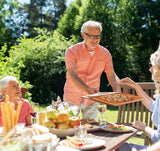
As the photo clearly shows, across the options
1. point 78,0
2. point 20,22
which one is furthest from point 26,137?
point 20,22

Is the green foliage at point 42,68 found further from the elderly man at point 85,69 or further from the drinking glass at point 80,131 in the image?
the drinking glass at point 80,131

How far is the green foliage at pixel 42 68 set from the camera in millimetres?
10219

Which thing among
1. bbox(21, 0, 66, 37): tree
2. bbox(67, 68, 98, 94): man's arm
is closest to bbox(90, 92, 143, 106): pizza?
bbox(67, 68, 98, 94): man's arm

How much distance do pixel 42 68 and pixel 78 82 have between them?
24.8ft

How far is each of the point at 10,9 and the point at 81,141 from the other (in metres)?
19.5

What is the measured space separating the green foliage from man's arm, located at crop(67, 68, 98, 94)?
7.02 meters

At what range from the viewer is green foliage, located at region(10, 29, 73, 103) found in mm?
10219

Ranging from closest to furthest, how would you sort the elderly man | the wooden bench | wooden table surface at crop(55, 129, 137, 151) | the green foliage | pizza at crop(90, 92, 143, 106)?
→ 1. wooden table surface at crop(55, 129, 137, 151)
2. pizza at crop(90, 92, 143, 106)
3. the wooden bench
4. the elderly man
5. the green foliage

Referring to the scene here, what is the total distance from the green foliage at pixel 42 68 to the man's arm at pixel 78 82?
7021 millimetres

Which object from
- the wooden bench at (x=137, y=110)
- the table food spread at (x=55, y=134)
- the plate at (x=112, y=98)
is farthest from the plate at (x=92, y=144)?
the wooden bench at (x=137, y=110)

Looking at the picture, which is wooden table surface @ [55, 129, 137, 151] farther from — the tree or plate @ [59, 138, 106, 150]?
the tree

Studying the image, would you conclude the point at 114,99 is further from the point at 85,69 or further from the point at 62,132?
the point at 85,69

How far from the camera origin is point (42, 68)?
414 inches

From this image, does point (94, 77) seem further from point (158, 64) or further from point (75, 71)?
point (158, 64)
